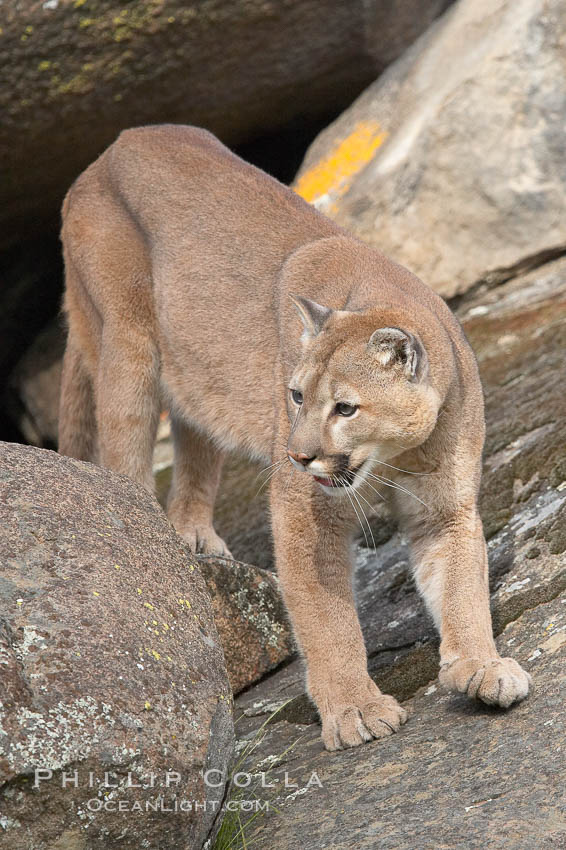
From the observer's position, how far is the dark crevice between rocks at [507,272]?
666 cm

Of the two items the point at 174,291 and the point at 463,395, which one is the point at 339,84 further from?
the point at 463,395

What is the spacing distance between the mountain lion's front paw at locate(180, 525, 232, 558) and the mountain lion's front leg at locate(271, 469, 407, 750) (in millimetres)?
1196

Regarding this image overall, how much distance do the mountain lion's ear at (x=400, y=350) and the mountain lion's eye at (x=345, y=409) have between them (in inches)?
7.1

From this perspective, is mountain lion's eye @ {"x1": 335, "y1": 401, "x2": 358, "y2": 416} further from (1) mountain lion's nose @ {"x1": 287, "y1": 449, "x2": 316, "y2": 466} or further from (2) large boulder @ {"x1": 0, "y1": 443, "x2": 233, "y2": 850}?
(2) large boulder @ {"x1": 0, "y1": 443, "x2": 233, "y2": 850}

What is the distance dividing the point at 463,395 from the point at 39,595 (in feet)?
6.05

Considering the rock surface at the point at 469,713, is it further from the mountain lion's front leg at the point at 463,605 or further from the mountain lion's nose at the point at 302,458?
the mountain lion's nose at the point at 302,458

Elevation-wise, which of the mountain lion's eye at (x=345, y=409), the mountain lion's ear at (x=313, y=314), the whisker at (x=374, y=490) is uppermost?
the mountain lion's ear at (x=313, y=314)

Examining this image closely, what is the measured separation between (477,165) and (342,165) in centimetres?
104

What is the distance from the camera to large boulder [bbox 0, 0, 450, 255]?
671 centimetres

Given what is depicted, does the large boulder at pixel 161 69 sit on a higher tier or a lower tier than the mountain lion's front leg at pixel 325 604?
higher

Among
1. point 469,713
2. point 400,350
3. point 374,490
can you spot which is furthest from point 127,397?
point 469,713

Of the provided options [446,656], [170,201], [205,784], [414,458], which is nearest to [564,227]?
[170,201]

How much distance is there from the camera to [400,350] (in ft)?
11.4

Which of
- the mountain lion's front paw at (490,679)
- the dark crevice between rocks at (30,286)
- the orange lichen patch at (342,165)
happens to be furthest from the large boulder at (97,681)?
the dark crevice between rocks at (30,286)
